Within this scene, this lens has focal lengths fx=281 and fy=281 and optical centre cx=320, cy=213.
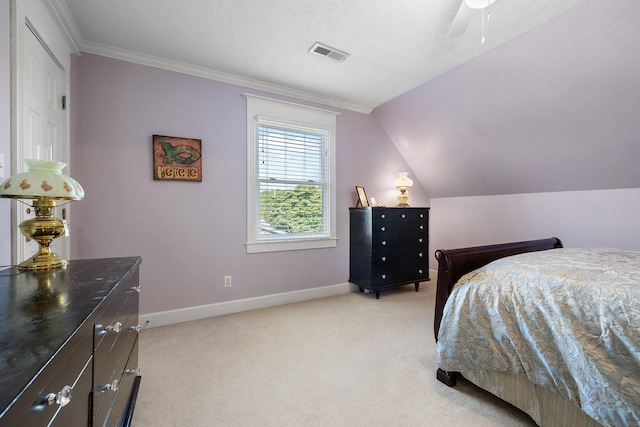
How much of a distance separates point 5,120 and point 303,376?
7.18 ft

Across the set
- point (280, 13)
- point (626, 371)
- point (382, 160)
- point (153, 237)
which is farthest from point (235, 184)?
point (626, 371)

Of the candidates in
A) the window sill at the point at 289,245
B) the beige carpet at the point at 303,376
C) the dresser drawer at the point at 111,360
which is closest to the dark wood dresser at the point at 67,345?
the dresser drawer at the point at 111,360

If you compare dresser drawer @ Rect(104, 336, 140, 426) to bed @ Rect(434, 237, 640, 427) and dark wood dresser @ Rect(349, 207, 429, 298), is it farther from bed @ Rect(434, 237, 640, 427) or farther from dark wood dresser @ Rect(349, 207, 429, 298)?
dark wood dresser @ Rect(349, 207, 429, 298)

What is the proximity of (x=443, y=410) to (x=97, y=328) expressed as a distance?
67.3 inches

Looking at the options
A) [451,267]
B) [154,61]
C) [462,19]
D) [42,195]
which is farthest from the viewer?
[154,61]

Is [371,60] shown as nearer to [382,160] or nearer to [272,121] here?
[272,121]

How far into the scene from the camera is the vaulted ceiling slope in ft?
6.60

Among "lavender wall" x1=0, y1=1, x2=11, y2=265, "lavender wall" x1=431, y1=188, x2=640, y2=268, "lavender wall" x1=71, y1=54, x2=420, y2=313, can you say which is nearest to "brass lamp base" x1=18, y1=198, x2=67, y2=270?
"lavender wall" x1=0, y1=1, x2=11, y2=265

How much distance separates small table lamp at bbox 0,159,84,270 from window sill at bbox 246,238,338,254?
1.86 metres

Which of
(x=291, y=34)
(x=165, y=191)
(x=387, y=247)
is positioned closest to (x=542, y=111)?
(x=387, y=247)

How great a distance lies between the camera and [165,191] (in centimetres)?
270

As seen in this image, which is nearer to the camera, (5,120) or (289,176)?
(5,120)

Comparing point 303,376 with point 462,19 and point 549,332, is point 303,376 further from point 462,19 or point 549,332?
point 462,19

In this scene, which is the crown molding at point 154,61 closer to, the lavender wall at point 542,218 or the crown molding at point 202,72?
the crown molding at point 202,72
